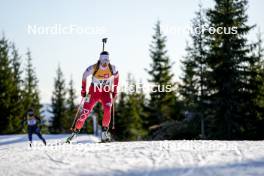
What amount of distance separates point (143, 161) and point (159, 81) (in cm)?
3308

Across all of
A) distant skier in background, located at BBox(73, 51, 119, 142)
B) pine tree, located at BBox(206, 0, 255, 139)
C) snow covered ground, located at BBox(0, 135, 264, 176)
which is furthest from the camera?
pine tree, located at BBox(206, 0, 255, 139)

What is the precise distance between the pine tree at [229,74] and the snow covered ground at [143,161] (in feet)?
54.1

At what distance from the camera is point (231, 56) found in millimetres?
23719

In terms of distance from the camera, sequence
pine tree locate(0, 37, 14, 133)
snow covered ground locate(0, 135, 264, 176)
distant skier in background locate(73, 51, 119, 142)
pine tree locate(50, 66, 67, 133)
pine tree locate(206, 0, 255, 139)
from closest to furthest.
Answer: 1. snow covered ground locate(0, 135, 264, 176)
2. distant skier in background locate(73, 51, 119, 142)
3. pine tree locate(206, 0, 255, 139)
4. pine tree locate(0, 37, 14, 133)
5. pine tree locate(50, 66, 67, 133)

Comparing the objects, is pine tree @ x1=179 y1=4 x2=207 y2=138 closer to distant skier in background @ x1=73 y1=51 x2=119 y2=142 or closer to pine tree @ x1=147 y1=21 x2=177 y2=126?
pine tree @ x1=147 y1=21 x2=177 y2=126

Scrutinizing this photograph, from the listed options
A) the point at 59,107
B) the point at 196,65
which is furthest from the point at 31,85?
the point at 196,65

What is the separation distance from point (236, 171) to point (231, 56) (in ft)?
63.1

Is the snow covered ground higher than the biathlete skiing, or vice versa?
the biathlete skiing

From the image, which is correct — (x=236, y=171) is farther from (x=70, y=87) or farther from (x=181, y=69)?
(x=70, y=87)

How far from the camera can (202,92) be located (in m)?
28.9

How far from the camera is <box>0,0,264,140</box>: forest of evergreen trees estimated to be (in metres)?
23.7

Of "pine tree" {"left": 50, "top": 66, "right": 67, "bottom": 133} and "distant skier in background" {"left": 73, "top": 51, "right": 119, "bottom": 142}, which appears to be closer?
"distant skier in background" {"left": 73, "top": 51, "right": 119, "bottom": 142}

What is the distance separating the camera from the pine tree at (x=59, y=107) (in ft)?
Result: 162

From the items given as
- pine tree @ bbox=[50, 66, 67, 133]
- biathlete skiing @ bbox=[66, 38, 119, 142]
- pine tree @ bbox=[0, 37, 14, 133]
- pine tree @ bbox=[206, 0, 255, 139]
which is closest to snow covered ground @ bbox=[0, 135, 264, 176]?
biathlete skiing @ bbox=[66, 38, 119, 142]
